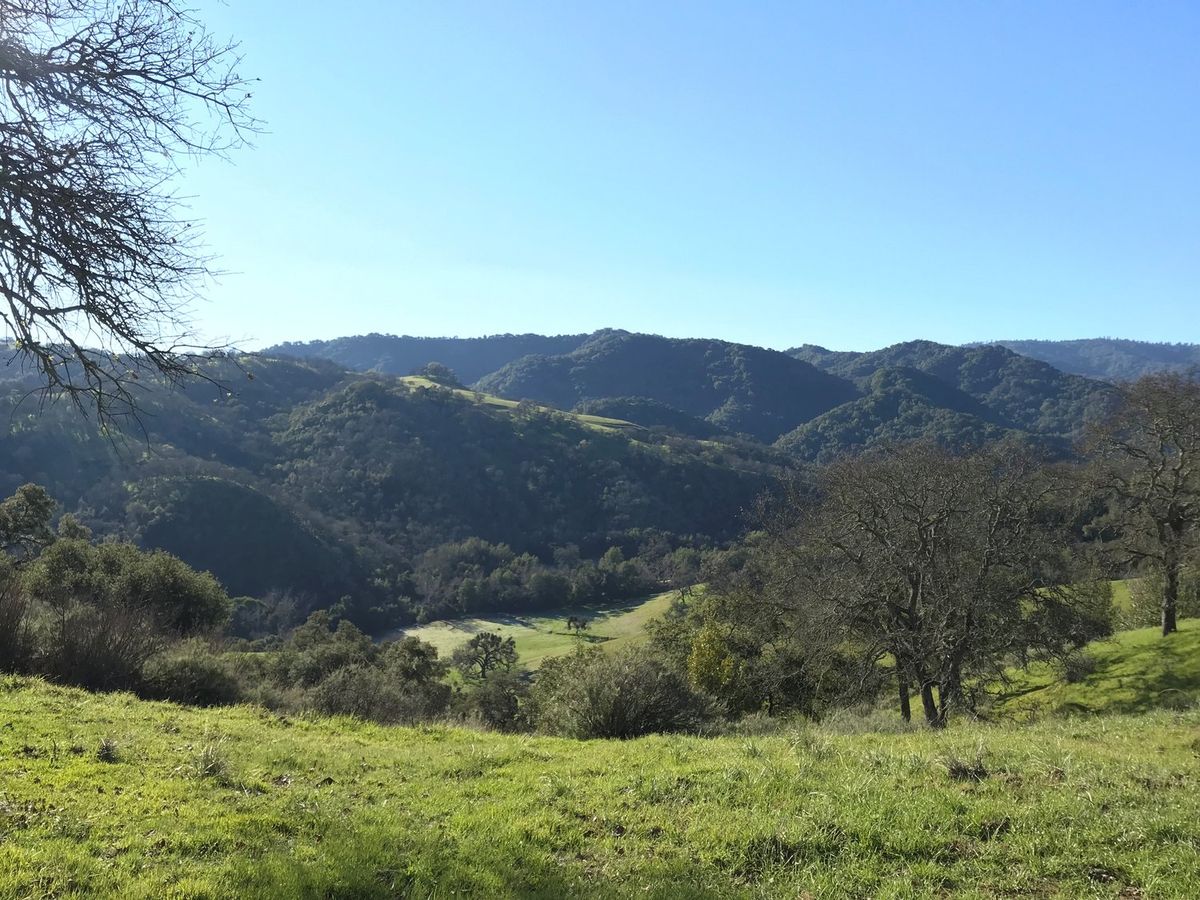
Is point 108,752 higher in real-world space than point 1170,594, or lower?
higher

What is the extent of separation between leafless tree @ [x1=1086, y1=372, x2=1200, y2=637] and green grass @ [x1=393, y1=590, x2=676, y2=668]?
53.0m

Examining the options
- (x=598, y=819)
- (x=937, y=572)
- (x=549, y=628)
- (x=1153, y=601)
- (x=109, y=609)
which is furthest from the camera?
(x=549, y=628)

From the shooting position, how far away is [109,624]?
41.3 feet

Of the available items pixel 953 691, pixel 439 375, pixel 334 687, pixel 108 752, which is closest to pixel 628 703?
pixel 334 687

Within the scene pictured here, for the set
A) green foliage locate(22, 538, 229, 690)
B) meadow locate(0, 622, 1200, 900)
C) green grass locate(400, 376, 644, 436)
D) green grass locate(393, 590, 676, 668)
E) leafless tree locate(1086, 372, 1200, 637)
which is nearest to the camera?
meadow locate(0, 622, 1200, 900)

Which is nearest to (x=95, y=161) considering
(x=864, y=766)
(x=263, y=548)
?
(x=864, y=766)

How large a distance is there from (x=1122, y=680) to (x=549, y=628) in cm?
7385

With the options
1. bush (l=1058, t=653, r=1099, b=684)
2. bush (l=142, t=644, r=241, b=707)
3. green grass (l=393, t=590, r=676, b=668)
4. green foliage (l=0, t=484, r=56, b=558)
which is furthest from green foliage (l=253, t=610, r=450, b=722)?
green grass (l=393, t=590, r=676, b=668)

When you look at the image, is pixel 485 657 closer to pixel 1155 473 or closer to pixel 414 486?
pixel 1155 473

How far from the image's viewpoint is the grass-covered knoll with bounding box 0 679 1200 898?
14.3 ft

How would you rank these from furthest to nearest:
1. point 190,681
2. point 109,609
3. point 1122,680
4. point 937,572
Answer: point 1122,680 < point 937,572 < point 109,609 < point 190,681

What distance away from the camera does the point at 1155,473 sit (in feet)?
81.1

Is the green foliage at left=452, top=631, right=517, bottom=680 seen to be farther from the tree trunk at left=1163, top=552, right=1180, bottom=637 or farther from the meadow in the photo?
the meadow

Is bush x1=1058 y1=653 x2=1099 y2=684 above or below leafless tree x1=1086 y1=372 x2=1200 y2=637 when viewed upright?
below
